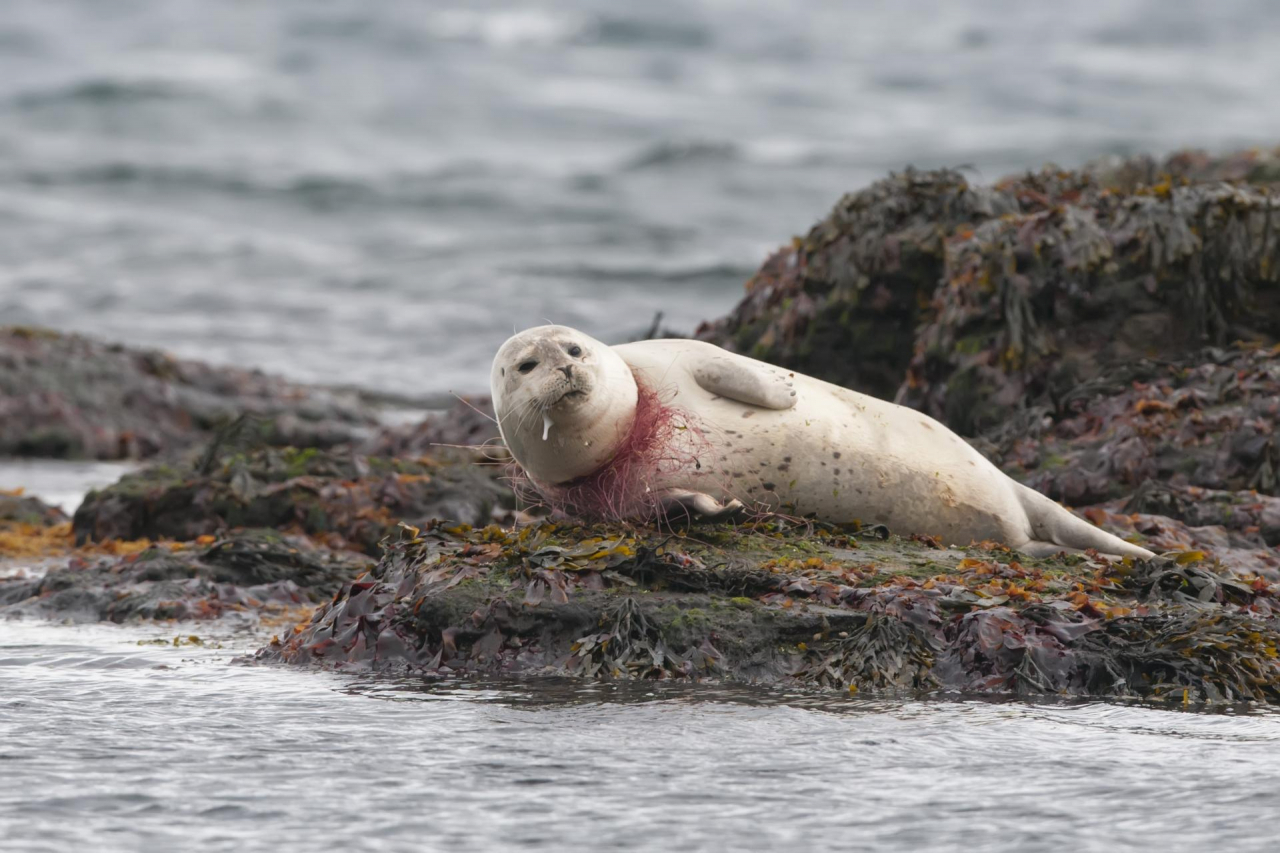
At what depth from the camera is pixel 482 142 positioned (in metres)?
44.8

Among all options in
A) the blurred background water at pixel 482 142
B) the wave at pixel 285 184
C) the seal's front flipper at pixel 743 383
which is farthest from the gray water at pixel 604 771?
the wave at pixel 285 184

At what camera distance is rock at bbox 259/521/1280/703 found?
513 centimetres

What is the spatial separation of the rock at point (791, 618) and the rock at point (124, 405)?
24.4 feet

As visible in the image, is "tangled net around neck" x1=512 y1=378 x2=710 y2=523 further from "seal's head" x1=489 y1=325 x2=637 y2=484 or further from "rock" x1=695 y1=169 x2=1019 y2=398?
"rock" x1=695 y1=169 x2=1019 y2=398

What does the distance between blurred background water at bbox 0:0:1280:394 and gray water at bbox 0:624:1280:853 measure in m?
15.2

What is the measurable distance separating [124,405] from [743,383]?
10339 millimetres

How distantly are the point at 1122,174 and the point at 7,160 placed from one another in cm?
3224

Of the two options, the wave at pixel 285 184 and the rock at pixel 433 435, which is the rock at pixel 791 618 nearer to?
the rock at pixel 433 435

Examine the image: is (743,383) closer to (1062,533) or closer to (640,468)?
(640,468)

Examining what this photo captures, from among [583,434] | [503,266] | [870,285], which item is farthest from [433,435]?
[503,266]

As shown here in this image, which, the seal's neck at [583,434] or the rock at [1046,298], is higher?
the rock at [1046,298]

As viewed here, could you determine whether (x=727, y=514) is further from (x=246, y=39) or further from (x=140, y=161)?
(x=246, y=39)

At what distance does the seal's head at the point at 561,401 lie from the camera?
5512 mm

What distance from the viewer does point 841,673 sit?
5133 mm
